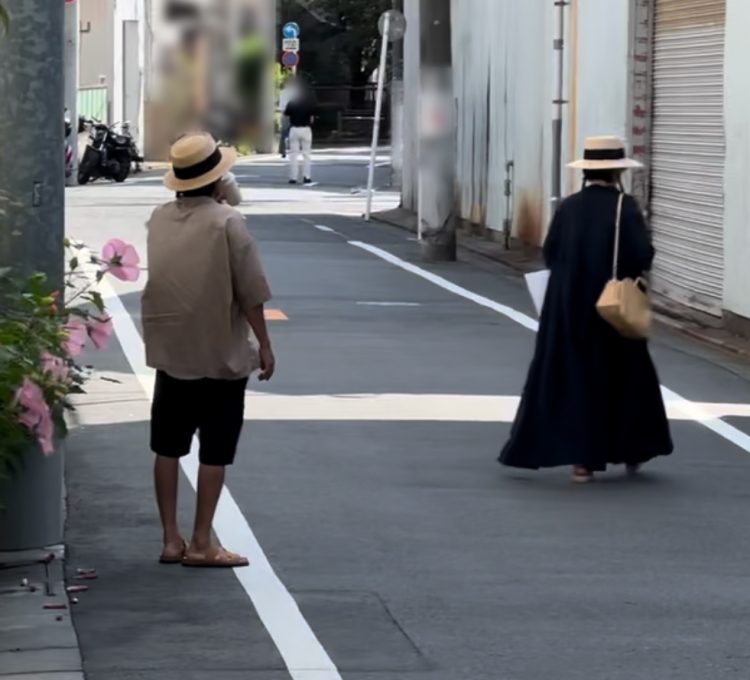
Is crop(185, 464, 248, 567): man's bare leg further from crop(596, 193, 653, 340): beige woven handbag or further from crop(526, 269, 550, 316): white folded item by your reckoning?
crop(526, 269, 550, 316): white folded item

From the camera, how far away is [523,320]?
18547mm

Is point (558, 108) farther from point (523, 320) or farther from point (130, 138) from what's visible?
point (130, 138)

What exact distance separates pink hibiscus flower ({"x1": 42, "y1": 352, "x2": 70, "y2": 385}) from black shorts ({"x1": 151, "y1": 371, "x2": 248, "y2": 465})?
129 centimetres

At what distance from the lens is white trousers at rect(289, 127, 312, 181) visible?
127ft

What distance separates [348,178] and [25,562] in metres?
38.0

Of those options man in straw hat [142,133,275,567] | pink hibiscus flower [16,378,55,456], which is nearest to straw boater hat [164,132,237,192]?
man in straw hat [142,133,275,567]

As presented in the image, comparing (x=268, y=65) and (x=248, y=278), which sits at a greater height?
(x=268, y=65)

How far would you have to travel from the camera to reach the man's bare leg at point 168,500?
875cm

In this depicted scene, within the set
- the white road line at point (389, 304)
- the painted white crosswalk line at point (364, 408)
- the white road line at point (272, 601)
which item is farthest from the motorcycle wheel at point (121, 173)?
the white road line at point (272, 601)

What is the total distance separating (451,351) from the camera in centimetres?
1619

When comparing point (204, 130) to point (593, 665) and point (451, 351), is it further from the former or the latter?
point (451, 351)

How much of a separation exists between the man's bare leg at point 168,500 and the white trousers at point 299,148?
28.5 m

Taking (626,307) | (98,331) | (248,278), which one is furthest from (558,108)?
(98,331)

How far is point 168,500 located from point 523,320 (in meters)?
10.0
